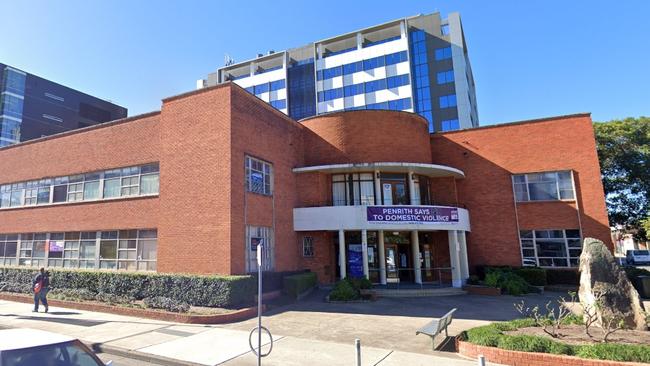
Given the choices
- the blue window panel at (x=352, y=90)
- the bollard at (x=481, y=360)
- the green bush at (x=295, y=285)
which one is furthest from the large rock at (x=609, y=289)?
the blue window panel at (x=352, y=90)

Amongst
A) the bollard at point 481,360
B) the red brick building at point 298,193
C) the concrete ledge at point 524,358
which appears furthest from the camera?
the red brick building at point 298,193

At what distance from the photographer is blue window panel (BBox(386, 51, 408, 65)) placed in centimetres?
4994

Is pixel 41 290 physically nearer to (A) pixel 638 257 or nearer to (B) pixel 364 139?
(B) pixel 364 139

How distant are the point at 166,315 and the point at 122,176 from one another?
1044 centimetres

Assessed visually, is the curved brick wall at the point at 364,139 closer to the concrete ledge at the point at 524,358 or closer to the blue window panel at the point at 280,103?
the concrete ledge at the point at 524,358

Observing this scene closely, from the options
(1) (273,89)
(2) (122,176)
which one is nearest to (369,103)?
(1) (273,89)

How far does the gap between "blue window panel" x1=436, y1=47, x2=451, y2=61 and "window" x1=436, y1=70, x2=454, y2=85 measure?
6.39 feet

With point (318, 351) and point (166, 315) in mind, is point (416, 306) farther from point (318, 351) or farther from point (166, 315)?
→ point (166, 315)

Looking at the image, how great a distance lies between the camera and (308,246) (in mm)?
22578

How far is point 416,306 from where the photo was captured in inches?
648

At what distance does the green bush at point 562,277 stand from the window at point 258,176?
1681cm

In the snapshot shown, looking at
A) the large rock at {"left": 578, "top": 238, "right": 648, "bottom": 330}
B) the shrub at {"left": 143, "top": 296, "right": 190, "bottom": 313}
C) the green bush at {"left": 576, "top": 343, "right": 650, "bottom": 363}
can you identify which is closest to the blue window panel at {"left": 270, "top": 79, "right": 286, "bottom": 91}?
the shrub at {"left": 143, "top": 296, "right": 190, "bottom": 313}

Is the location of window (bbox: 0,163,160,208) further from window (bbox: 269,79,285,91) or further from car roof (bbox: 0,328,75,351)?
window (bbox: 269,79,285,91)

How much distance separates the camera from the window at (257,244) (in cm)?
1781
